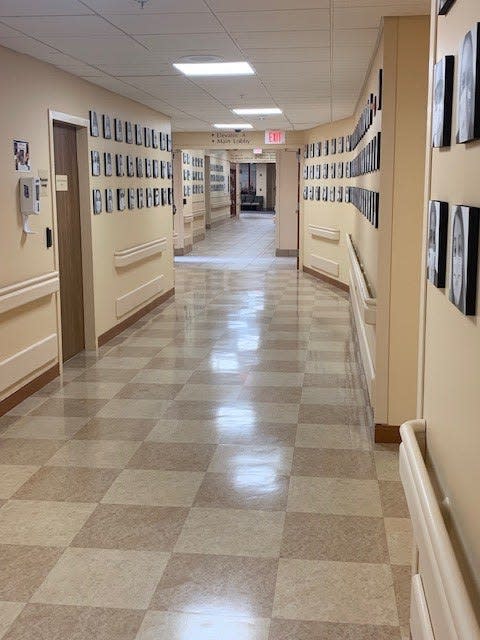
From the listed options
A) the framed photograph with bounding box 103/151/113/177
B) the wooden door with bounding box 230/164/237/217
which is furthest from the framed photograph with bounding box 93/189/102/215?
the wooden door with bounding box 230/164/237/217

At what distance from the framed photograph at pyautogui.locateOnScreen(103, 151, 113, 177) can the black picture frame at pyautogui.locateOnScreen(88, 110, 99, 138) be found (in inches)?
14.0

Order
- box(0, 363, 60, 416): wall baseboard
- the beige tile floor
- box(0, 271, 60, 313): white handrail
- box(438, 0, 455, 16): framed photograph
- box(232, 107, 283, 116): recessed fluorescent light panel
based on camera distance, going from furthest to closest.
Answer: box(232, 107, 283, 116): recessed fluorescent light panel, box(0, 363, 60, 416): wall baseboard, box(0, 271, 60, 313): white handrail, the beige tile floor, box(438, 0, 455, 16): framed photograph

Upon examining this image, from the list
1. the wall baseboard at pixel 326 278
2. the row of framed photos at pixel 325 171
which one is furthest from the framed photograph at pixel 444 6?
the wall baseboard at pixel 326 278

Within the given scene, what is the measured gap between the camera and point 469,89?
6.17 ft

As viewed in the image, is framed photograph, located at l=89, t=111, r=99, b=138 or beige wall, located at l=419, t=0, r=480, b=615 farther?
framed photograph, located at l=89, t=111, r=99, b=138

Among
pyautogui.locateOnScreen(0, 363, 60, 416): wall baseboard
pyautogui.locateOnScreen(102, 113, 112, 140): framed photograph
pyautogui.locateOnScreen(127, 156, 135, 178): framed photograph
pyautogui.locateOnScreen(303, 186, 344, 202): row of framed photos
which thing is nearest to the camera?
pyautogui.locateOnScreen(0, 363, 60, 416): wall baseboard

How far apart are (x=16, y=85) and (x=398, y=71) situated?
10.5 feet

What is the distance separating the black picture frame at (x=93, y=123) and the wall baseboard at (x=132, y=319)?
7.52 ft

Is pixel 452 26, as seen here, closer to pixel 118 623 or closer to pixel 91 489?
pixel 118 623

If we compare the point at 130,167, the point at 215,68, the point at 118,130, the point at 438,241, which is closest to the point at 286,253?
the point at 130,167

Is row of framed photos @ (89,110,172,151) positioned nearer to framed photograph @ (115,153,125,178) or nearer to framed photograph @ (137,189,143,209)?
framed photograph @ (115,153,125,178)

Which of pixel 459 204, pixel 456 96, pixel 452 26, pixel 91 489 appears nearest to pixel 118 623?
pixel 91 489

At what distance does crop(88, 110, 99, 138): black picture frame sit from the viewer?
7930mm

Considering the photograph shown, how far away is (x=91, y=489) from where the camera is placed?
4.42 m
